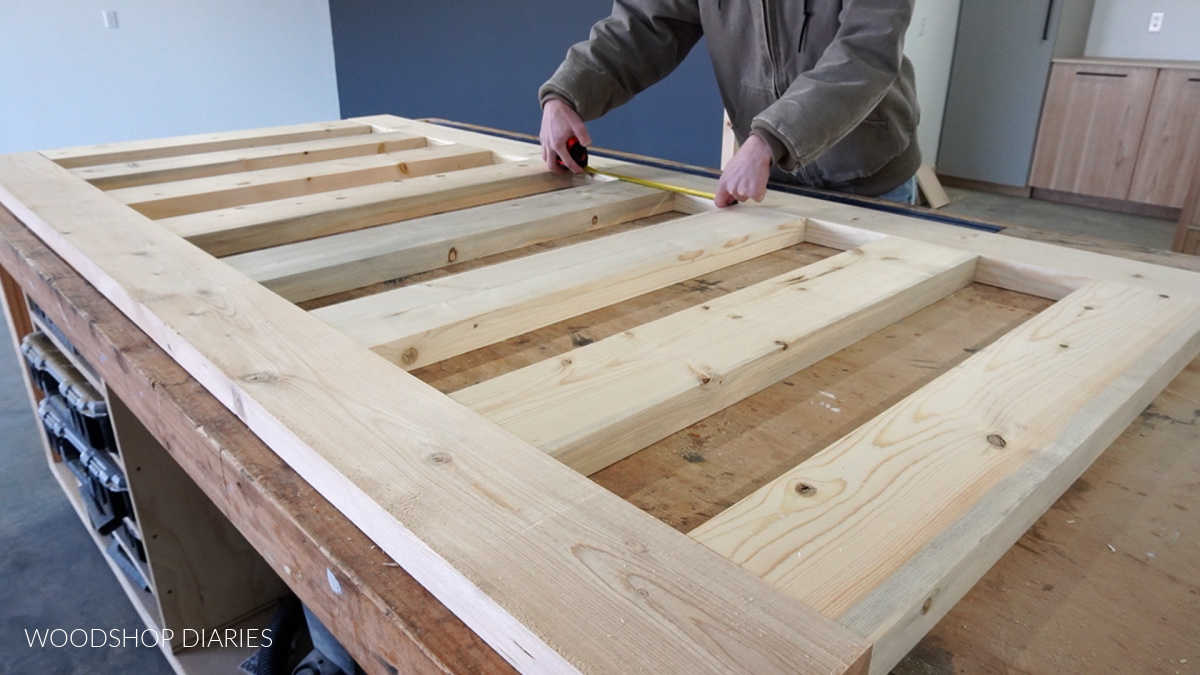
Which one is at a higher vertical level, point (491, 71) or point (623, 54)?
point (623, 54)

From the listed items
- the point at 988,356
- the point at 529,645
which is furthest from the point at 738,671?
the point at 988,356

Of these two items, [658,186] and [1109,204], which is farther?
[1109,204]

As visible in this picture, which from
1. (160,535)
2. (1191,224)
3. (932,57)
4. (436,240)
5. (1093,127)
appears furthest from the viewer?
(932,57)

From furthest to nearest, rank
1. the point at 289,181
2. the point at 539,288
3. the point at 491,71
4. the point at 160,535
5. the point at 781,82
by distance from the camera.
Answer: the point at 491,71, the point at 781,82, the point at 289,181, the point at 160,535, the point at 539,288

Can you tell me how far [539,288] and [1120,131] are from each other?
17.9 ft

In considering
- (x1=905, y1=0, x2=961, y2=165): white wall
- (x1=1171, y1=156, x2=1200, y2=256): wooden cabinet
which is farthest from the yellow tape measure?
(x1=905, y1=0, x2=961, y2=165): white wall

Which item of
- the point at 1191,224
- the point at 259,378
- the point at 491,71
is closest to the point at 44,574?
the point at 259,378

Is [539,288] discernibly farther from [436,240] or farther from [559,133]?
[559,133]

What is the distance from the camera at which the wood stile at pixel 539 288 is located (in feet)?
3.10

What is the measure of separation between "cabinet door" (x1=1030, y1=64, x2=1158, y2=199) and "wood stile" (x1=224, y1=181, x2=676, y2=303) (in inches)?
191

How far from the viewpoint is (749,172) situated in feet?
4.63

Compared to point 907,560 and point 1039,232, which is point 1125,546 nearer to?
point 907,560

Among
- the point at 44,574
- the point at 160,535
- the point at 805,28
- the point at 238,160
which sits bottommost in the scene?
the point at 44,574

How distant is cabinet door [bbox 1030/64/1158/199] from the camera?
505 cm
